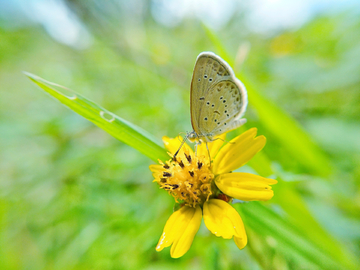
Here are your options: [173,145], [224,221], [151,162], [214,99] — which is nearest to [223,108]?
[214,99]

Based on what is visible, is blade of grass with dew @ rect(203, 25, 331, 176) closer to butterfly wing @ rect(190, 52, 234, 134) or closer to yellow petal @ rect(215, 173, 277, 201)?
butterfly wing @ rect(190, 52, 234, 134)

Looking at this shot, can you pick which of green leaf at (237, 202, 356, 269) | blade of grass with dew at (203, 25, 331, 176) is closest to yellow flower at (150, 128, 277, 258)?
green leaf at (237, 202, 356, 269)

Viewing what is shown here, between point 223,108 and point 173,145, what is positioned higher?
point 223,108

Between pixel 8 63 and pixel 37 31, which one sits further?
pixel 37 31

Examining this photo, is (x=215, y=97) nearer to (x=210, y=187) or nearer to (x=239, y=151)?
(x=239, y=151)

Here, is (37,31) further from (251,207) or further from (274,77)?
(251,207)

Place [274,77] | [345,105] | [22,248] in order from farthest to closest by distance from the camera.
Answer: [274,77] → [345,105] → [22,248]

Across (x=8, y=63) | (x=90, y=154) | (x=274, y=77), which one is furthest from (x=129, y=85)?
(x=8, y=63)
